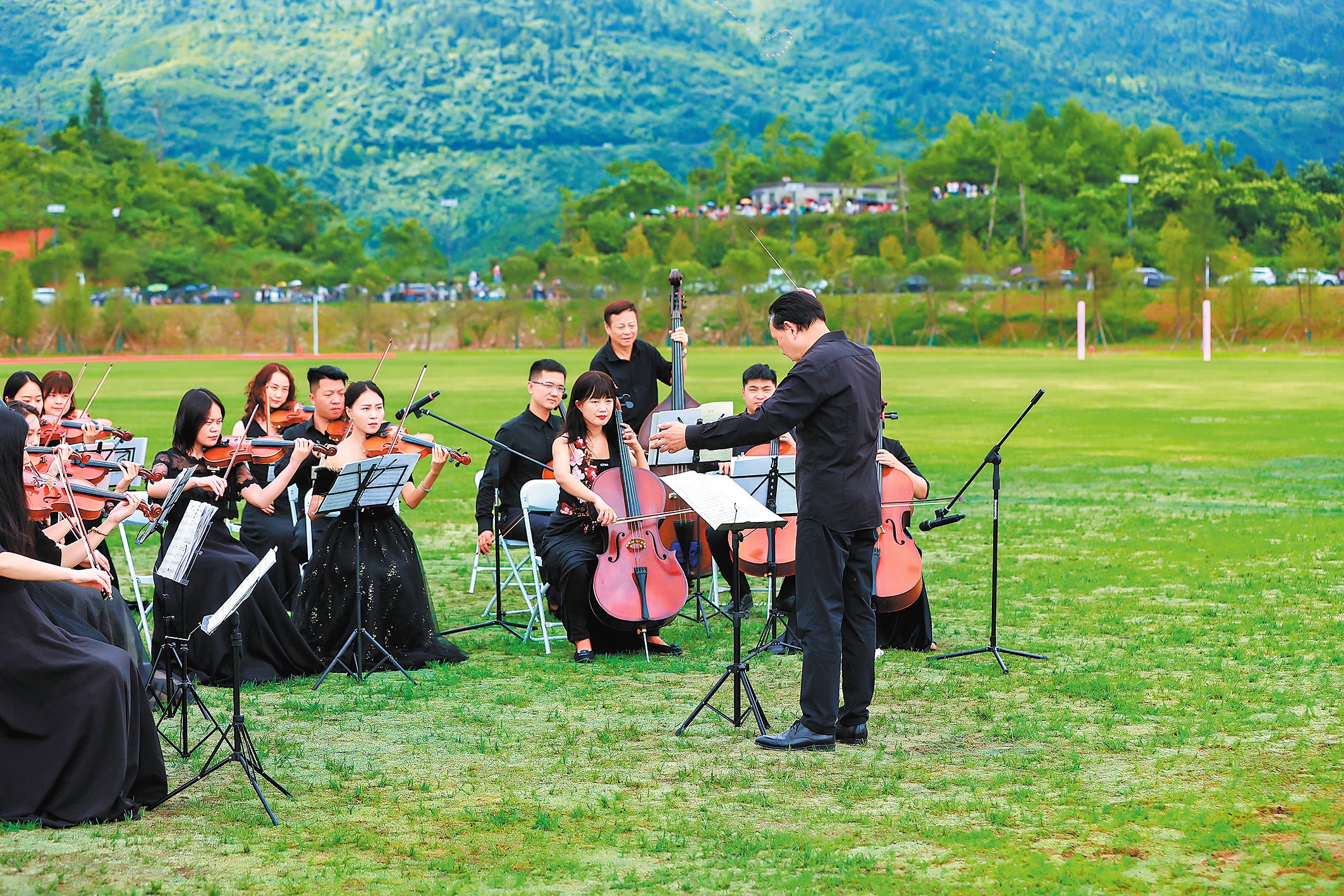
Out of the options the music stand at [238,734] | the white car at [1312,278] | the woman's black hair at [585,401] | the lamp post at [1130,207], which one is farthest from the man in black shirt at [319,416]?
the lamp post at [1130,207]

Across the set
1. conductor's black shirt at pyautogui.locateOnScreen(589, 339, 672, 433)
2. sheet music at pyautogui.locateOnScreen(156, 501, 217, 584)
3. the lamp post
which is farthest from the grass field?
the lamp post

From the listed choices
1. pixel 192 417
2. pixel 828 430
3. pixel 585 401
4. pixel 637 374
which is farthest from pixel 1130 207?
pixel 828 430

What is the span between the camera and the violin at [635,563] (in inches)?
318

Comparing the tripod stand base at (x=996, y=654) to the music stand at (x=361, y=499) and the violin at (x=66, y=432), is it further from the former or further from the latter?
the violin at (x=66, y=432)

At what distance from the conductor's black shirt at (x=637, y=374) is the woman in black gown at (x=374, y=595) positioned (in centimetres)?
188

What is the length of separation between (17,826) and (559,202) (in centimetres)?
17476

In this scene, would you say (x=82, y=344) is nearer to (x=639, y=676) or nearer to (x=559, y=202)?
(x=639, y=676)

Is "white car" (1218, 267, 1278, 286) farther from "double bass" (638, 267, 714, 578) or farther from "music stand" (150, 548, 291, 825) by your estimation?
"music stand" (150, 548, 291, 825)

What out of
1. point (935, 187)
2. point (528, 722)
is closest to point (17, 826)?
point (528, 722)

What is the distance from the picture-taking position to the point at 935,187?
12081cm

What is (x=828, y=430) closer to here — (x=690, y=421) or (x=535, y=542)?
(x=690, y=421)

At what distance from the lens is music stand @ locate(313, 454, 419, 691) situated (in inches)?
299

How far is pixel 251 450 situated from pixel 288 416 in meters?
→ 1.93

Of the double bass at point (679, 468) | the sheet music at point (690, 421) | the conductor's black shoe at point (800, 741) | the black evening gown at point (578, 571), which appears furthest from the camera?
the double bass at point (679, 468)
